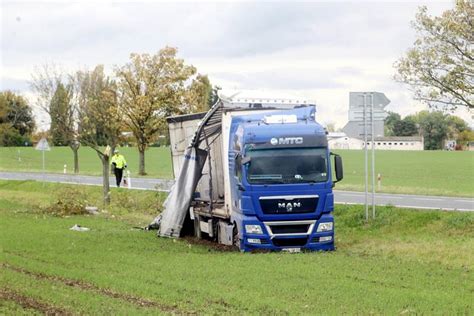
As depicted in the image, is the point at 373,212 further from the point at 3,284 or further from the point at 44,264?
the point at 3,284

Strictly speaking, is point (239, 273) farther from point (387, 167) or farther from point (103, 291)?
point (387, 167)

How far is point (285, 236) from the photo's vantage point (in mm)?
16281

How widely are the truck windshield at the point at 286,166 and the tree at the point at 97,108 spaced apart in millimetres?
16468

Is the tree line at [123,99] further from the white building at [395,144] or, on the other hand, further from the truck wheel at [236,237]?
the white building at [395,144]

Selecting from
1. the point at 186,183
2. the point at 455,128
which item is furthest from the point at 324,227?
the point at 455,128

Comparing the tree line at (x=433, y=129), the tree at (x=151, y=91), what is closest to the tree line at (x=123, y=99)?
the tree at (x=151, y=91)

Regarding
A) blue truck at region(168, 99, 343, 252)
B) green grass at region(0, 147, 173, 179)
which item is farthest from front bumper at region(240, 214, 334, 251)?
green grass at region(0, 147, 173, 179)

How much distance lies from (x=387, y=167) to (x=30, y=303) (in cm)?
5935

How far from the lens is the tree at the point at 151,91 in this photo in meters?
44.6

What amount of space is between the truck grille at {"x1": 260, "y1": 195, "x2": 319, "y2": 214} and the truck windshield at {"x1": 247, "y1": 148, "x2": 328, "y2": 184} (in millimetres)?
368

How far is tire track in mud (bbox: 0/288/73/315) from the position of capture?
9.40 meters

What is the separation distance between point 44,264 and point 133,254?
2.29m

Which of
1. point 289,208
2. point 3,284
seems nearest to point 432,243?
point 289,208

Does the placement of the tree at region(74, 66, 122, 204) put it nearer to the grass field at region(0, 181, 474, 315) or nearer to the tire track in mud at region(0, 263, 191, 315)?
the grass field at region(0, 181, 474, 315)
